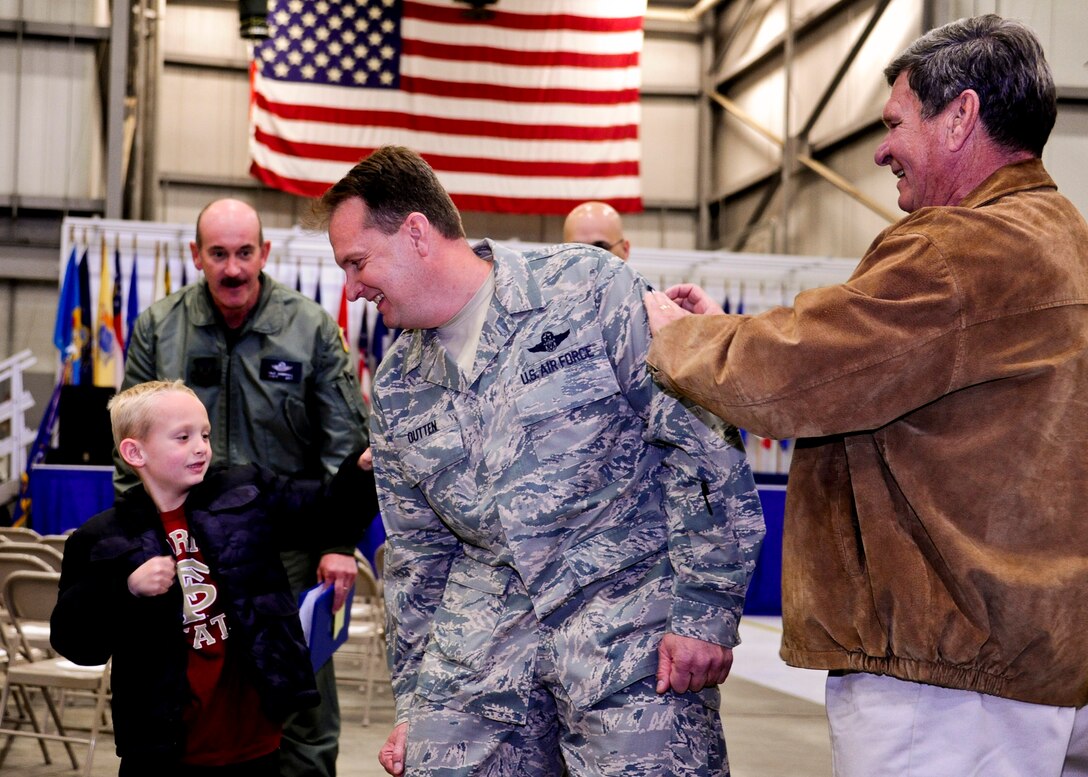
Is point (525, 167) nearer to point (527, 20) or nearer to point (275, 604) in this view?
point (527, 20)

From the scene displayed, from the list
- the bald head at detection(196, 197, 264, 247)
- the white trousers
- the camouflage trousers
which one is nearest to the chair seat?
the bald head at detection(196, 197, 264, 247)

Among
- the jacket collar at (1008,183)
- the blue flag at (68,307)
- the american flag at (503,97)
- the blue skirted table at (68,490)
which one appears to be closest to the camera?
the jacket collar at (1008,183)

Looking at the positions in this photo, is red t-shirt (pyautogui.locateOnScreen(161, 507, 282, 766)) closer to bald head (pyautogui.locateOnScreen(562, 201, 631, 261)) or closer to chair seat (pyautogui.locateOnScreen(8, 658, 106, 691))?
chair seat (pyautogui.locateOnScreen(8, 658, 106, 691))

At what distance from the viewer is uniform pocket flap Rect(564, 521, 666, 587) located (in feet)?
6.94

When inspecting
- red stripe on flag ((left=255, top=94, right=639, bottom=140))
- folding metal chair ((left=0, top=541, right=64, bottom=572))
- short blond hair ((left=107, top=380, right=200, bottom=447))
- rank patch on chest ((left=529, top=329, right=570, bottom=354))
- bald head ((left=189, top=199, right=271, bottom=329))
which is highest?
red stripe on flag ((left=255, top=94, right=639, bottom=140))

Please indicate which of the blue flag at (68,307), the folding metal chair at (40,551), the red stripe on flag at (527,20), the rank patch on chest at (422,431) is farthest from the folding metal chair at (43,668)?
the red stripe on flag at (527,20)

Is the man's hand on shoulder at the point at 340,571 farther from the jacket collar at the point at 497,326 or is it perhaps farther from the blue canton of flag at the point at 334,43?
the blue canton of flag at the point at 334,43

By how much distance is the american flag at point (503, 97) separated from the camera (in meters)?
13.8

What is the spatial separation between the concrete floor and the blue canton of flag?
8182 millimetres

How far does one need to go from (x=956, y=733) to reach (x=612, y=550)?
0.64 meters

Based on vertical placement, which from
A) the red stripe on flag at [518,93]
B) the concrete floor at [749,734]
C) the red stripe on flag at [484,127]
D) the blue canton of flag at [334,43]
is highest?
the blue canton of flag at [334,43]

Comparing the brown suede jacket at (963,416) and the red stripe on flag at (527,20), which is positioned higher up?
the red stripe on flag at (527,20)

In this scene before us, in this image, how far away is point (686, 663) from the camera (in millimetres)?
2029

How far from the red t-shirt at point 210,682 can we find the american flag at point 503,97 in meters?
11.2
